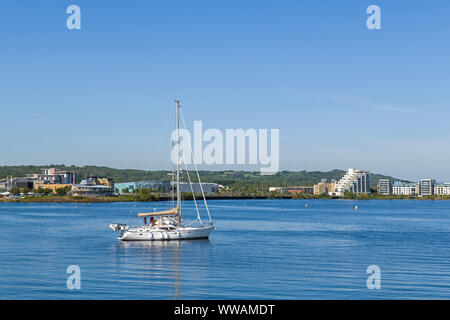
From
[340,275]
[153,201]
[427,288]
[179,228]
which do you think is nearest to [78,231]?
[179,228]

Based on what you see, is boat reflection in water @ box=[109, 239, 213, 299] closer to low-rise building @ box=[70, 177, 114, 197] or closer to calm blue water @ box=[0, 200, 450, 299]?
calm blue water @ box=[0, 200, 450, 299]

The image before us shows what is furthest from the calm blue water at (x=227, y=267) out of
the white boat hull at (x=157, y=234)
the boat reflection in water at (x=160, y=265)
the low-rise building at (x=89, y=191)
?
the low-rise building at (x=89, y=191)

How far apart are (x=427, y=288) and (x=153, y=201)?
160m

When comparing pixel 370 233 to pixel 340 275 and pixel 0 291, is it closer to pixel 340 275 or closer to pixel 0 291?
pixel 340 275

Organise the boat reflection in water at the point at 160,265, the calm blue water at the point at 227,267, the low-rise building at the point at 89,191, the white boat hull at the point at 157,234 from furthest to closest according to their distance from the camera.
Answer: the low-rise building at the point at 89,191 → the white boat hull at the point at 157,234 → the boat reflection in water at the point at 160,265 → the calm blue water at the point at 227,267

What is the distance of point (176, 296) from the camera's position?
22219mm

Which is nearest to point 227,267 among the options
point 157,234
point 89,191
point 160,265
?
point 160,265

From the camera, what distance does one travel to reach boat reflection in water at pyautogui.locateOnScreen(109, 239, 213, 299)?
24.1m

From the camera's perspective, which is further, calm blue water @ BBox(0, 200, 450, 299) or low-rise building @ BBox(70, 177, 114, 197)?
low-rise building @ BBox(70, 177, 114, 197)

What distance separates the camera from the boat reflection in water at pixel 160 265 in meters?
24.1

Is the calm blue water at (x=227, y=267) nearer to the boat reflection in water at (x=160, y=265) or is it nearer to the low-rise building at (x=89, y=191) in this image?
the boat reflection in water at (x=160, y=265)

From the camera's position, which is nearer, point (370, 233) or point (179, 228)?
point (179, 228)

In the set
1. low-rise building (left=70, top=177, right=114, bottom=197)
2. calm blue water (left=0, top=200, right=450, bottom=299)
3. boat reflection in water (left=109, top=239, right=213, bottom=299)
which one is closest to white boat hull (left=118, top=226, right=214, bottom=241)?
boat reflection in water (left=109, top=239, right=213, bottom=299)
